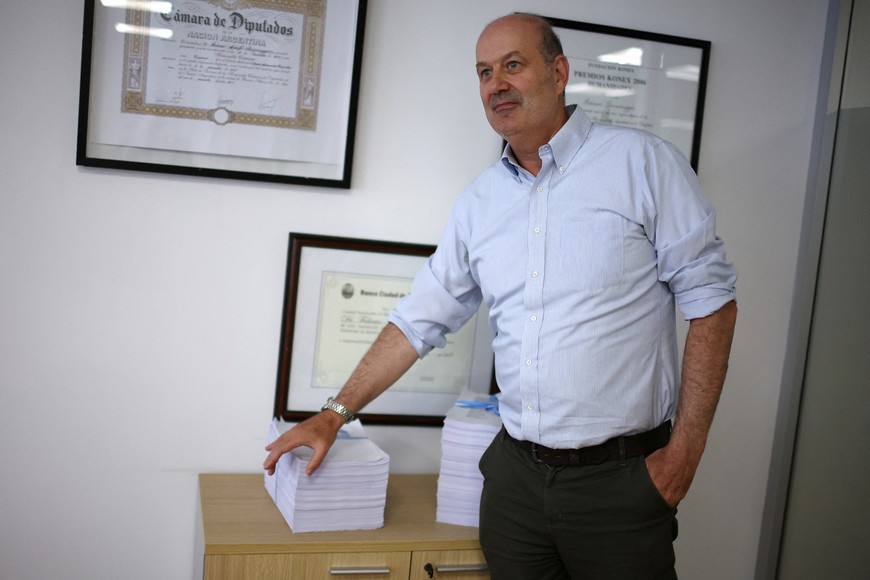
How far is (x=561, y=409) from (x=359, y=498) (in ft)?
1.72

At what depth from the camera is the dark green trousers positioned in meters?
1.62

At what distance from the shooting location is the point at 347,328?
7.22ft

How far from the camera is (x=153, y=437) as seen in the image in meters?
2.11

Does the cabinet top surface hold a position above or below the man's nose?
below

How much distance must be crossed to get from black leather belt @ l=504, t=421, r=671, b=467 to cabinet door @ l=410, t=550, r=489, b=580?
14.0 inches

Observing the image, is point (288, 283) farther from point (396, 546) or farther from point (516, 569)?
point (516, 569)

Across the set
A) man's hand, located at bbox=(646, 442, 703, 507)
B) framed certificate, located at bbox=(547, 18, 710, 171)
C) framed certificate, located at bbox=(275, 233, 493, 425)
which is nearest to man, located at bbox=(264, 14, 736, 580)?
man's hand, located at bbox=(646, 442, 703, 507)

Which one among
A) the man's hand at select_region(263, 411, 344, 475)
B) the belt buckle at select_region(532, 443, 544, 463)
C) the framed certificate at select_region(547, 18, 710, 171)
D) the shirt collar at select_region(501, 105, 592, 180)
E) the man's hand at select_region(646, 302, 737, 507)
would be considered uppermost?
the framed certificate at select_region(547, 18, 710, 171)

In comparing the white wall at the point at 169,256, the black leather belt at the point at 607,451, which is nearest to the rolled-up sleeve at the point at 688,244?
the black leather belt at the point at 607,451

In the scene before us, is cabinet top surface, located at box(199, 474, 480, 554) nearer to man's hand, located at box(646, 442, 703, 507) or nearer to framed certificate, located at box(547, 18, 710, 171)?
man's hand, located at box(646, 442, 703, 507)

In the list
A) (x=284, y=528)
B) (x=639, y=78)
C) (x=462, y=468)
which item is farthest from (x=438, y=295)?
(x=639, y=78)

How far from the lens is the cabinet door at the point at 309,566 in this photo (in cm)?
172

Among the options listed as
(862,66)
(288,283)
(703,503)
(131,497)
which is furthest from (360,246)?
(862,66)

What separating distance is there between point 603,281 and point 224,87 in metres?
1.07
